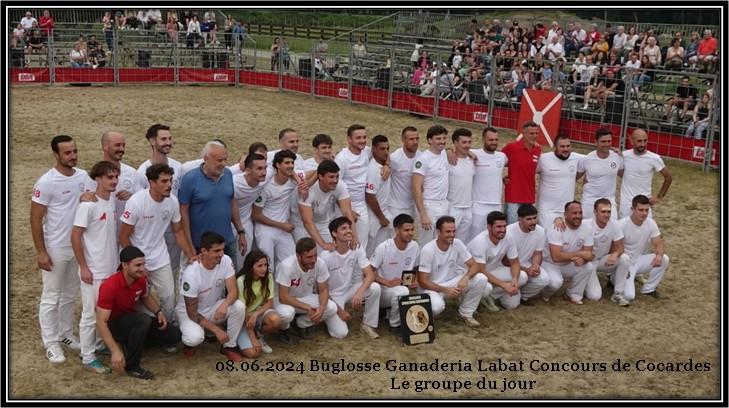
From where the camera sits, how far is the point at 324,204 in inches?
357

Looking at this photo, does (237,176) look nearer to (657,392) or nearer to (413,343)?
(413,343)

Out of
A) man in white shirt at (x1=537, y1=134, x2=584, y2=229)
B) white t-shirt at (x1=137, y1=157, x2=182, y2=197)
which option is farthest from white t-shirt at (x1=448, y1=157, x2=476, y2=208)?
white t-shirt at (x1=137, y1=157, x2=182, y2=197)

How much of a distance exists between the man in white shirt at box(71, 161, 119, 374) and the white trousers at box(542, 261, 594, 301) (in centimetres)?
501

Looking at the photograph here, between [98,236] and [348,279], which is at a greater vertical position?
[98,236]

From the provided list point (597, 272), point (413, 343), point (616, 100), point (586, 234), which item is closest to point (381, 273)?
point (413, 343)

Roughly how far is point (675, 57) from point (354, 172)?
1432cm

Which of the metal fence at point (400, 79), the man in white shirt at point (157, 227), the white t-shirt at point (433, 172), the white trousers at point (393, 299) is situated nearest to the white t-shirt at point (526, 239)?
the white t-shirt at point (433, 172)

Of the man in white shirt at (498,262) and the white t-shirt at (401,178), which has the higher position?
the white t-shirt at (401,178)

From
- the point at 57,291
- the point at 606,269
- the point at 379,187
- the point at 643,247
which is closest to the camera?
the point at 57,291

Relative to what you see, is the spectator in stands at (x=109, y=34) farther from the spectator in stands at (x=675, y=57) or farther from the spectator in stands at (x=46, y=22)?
the spectator in stands at (x=675, y=57)

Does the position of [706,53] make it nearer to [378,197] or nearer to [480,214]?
[480,214]

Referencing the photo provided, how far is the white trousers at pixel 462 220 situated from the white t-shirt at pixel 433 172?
26 centimetres

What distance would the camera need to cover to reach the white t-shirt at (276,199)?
8883mm

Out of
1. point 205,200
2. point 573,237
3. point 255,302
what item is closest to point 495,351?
point 573,237
